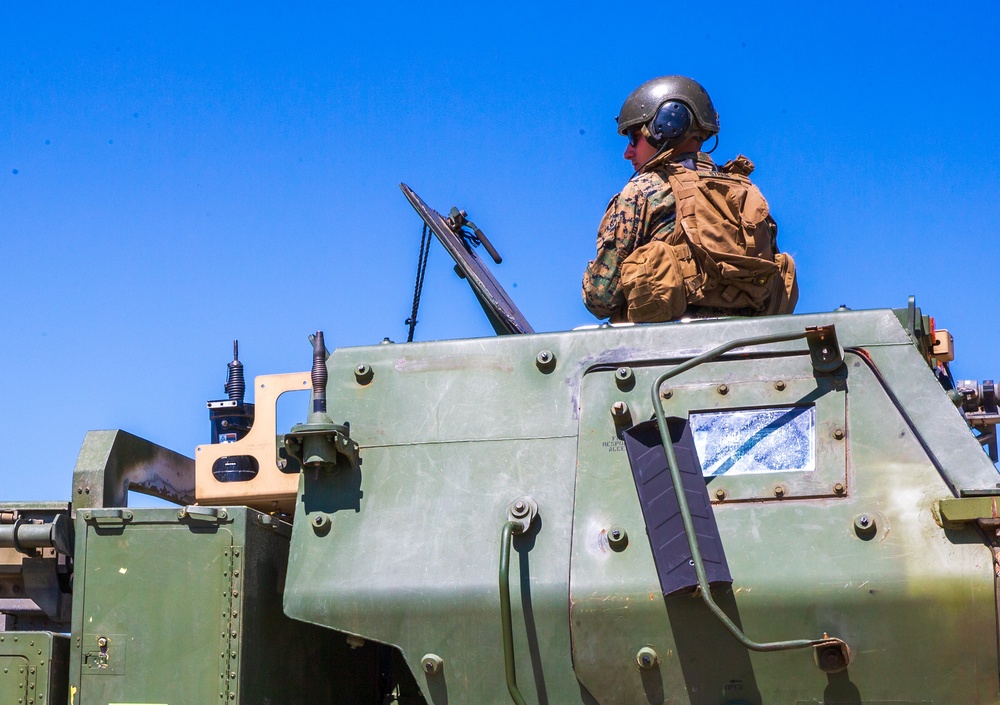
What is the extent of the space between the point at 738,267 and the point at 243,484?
2.38 metres

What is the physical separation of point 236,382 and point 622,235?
1988mm

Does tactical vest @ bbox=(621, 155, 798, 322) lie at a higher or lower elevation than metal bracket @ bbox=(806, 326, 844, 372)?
higher

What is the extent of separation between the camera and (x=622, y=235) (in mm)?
6324

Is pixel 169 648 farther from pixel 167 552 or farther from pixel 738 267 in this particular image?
pixel 738 267

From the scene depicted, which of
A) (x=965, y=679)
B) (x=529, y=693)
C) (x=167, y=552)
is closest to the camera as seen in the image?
(x=965, y=679)

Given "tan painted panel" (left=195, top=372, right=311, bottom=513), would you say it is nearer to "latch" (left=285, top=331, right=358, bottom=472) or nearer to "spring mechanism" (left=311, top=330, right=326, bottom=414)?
"spring mechanism" (left=311, top=330, right=326, bottom=414)

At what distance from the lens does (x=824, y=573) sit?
14.8ft

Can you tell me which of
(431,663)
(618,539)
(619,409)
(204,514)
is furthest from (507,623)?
(204,514)

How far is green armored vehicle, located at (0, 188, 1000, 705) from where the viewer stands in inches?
176

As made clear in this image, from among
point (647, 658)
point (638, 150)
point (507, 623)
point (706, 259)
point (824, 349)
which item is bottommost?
point (647, 658)

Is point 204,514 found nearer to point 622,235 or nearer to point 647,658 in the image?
point 647,658

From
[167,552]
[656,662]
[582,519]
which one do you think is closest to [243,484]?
[167,552]

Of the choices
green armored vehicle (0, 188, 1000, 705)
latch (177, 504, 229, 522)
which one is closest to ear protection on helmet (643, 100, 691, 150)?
green armored vehicle (0, 188, 1000, 705)

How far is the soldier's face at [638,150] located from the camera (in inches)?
273
